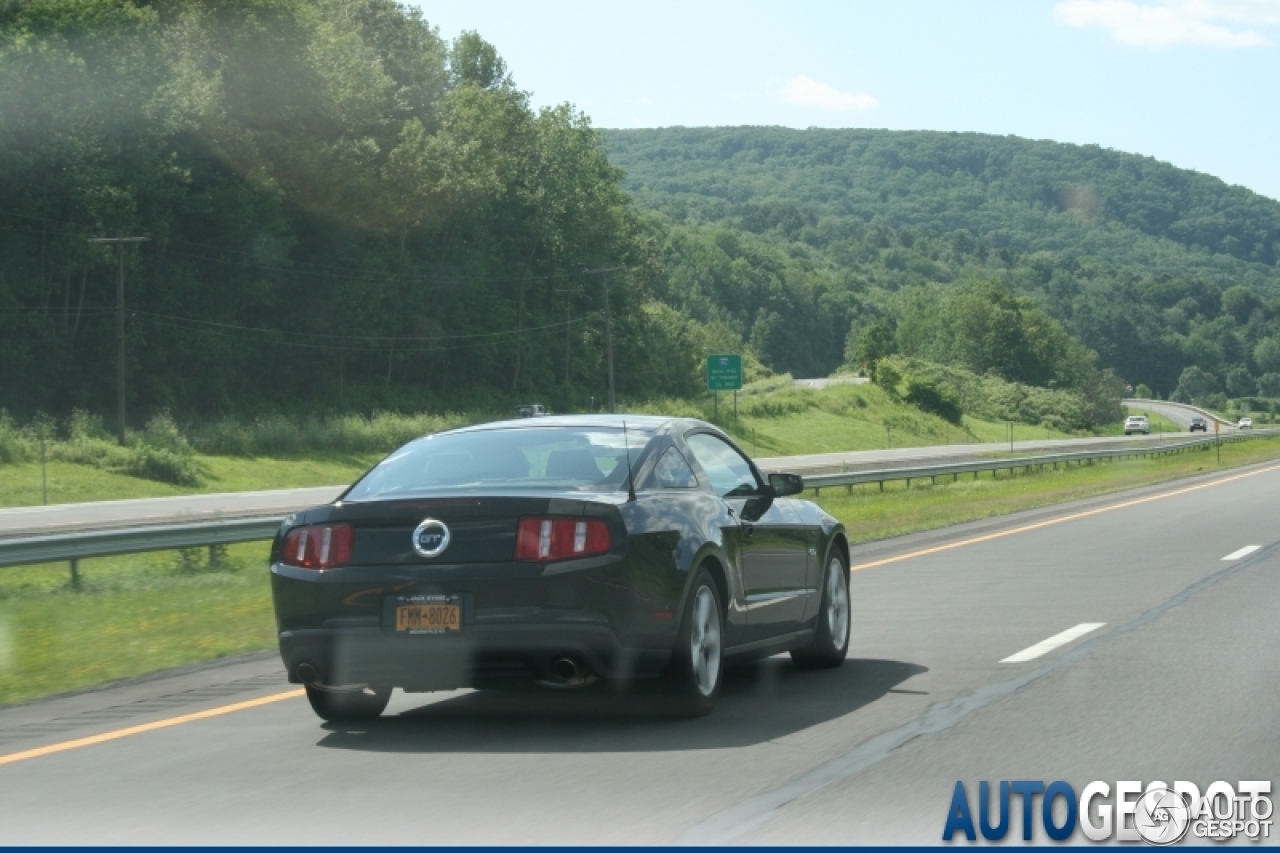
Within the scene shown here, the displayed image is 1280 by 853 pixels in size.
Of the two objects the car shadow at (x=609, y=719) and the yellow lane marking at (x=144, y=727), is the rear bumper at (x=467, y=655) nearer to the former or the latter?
the car shadow at (x=609, y=719)

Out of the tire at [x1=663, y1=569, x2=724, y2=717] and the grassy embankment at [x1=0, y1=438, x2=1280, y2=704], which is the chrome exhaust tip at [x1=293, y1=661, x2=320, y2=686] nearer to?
the tire at [x1=663, y1=569, x2=724, y2=717]

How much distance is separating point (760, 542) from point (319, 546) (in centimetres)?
250

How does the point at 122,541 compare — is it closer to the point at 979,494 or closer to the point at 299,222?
the point at 979,494

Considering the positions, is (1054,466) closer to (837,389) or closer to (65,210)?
(65,210)

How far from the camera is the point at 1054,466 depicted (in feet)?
198

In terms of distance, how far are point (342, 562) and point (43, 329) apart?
6134 cm

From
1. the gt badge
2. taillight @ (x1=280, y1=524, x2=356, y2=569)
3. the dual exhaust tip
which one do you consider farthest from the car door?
taillight @ (x1=280, y1=524, x2=356, y2=569)

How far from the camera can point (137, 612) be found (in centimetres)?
1606

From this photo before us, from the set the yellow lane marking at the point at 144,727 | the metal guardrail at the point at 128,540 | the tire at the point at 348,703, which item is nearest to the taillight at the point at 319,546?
the tire at the point at 348,703

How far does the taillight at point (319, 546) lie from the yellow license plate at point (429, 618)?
42cm

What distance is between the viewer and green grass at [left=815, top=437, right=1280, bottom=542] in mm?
29656

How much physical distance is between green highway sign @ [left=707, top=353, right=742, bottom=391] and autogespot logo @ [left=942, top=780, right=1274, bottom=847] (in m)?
66.0

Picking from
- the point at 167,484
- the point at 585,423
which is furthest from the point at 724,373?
the point at 585,423

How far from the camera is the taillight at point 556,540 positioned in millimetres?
8453
